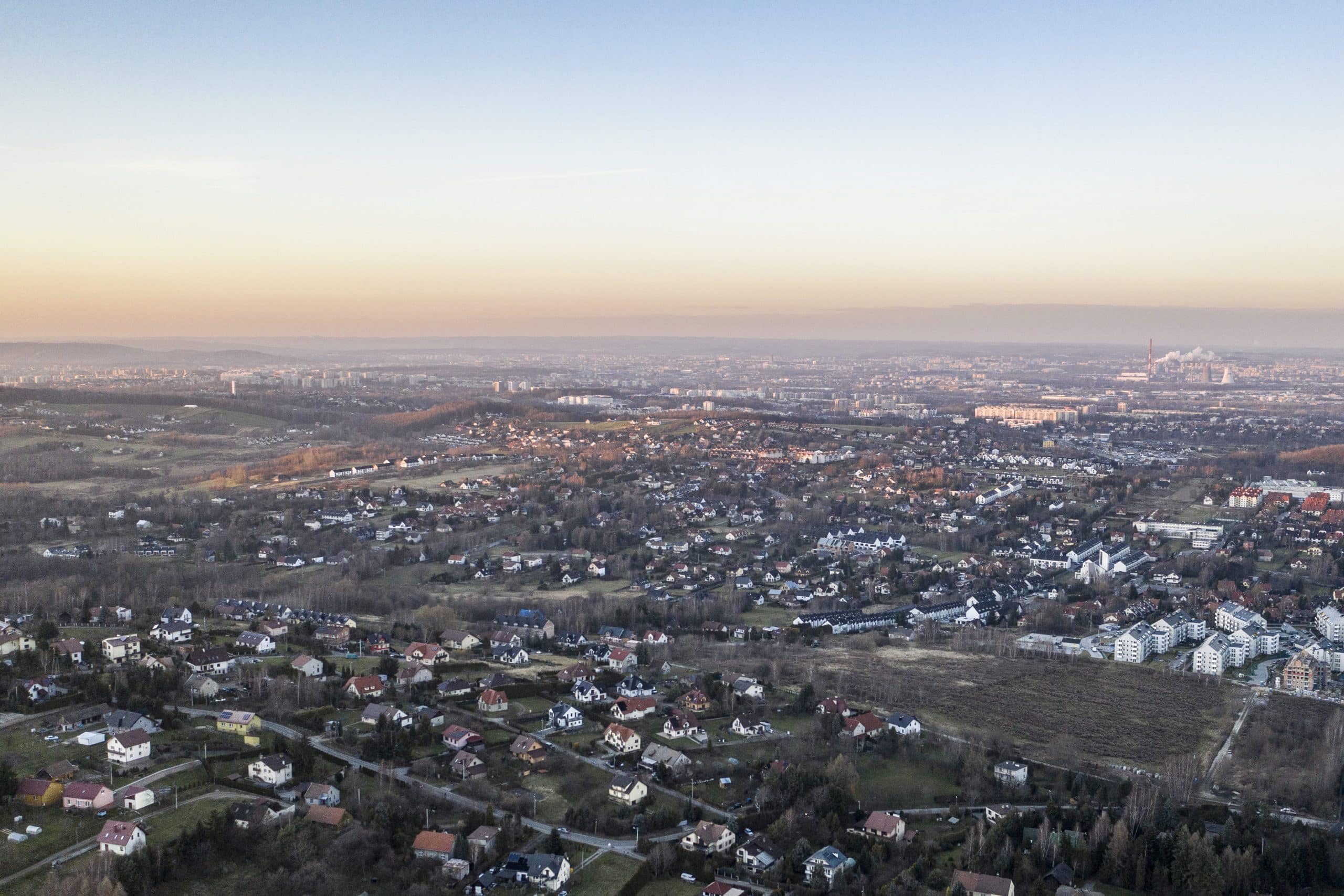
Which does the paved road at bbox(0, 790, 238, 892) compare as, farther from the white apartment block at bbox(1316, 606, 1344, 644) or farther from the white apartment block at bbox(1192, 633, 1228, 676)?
the white apartment block at bbox(1316, 606, 1344, 644)

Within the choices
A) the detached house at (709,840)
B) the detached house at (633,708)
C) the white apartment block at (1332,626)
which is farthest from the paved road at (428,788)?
the white apartment block at (1332,626)

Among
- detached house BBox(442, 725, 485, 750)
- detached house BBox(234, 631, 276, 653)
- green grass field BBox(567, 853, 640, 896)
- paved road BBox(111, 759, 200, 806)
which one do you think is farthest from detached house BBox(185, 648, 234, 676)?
green grass field BBox(567, 853, 640, 896)

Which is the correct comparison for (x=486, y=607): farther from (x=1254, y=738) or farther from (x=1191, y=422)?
(x=1191, y=422)

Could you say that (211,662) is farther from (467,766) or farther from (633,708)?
(633,708)

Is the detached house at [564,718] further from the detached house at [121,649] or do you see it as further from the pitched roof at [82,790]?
the detached house at [121,649]

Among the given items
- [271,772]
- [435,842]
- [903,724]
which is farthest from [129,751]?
[903,724]

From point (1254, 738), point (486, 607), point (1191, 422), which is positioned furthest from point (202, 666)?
point (1191, 422)

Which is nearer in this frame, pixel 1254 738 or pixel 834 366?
pixel 1254 738
